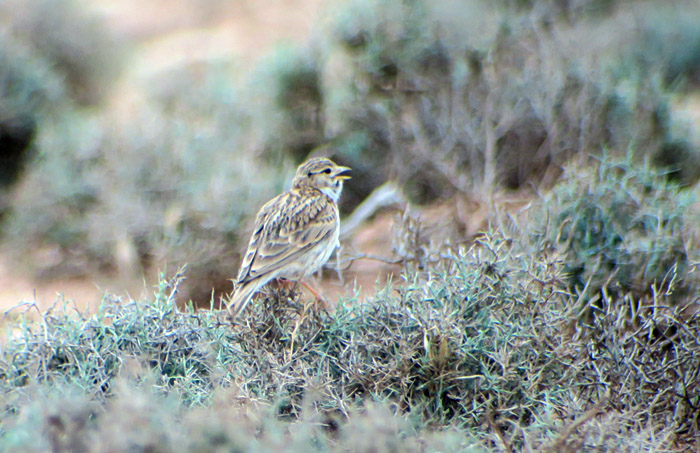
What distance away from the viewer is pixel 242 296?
13.0ft

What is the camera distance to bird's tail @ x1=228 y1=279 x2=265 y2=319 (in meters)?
3.83

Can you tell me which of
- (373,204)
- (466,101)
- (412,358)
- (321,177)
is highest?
(466,101)

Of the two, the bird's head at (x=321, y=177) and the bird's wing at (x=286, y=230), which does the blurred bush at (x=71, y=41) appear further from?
the bird's wing at (x=286, y=230)

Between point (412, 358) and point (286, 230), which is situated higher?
point (286, 230)

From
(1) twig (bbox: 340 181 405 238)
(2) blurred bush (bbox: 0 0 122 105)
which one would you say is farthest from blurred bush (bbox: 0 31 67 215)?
(1) twig (bbox: 340 181 405 238)

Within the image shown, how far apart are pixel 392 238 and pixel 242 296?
83.4 inches

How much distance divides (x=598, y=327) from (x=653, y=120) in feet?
14.6

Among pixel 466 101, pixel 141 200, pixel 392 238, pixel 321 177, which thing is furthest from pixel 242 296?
pixel 466 101

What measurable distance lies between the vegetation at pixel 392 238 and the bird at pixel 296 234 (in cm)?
32

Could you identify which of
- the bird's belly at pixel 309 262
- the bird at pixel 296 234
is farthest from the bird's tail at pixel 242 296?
the bird's belly at pixel 309 262

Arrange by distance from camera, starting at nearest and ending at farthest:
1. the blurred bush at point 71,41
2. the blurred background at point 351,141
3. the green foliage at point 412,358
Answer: the green foliage at point 412,358 < the blurred background at point 351,141 < the blurred bush at point 71,41

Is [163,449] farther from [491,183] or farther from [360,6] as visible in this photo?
[360,6]

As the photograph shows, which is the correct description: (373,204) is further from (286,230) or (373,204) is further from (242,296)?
(242,296)

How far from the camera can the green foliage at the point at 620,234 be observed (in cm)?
474
